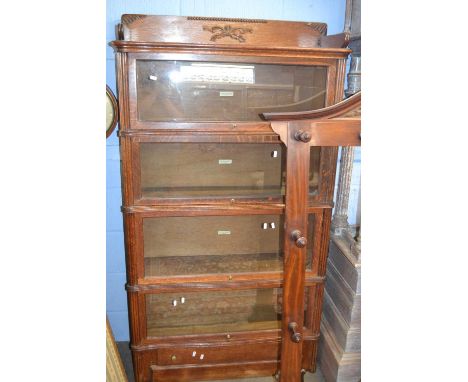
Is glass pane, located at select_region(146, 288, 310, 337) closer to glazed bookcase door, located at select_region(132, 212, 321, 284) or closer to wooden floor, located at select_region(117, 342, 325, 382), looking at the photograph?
glazed bookcase door, located at select_region(132, 212, 321, 284)

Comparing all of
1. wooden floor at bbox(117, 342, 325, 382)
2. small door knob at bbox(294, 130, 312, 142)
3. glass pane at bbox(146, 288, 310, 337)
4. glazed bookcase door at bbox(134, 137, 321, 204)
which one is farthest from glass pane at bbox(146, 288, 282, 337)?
small door knob at bbox(294, 130, 312, 142)

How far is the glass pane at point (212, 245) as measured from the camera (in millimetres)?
1614

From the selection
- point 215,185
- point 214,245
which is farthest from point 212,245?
point 215,185

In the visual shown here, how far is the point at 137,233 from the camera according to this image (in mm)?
1491

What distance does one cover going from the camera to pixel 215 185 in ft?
5.13

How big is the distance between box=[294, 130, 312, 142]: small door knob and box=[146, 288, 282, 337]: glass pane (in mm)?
1028

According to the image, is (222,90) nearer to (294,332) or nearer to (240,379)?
(294,332)

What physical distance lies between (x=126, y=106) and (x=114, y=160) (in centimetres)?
45

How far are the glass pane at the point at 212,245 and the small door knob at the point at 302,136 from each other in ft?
2.50

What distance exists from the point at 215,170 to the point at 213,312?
2.38 ft

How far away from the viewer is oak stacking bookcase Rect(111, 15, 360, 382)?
4.47 feet
